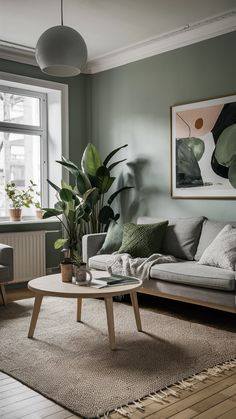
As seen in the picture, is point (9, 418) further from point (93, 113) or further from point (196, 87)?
point (93, 113)

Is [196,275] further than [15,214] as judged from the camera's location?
No

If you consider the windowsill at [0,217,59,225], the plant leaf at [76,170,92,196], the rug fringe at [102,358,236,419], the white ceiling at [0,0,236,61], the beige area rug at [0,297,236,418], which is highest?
the white ceiling at [0,0,236,61]

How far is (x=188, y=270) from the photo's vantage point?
3740 mm

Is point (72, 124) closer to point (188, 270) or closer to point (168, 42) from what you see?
point (168, 42)

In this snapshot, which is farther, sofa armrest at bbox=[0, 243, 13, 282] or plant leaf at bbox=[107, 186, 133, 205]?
plant leaf at bbox=[107, 186, 133, 205]

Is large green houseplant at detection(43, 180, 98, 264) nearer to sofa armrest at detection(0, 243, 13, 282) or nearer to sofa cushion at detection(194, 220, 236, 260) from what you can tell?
sofa armrest at detection(0, 243, 13, 282)

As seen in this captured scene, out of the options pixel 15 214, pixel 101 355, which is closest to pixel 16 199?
pixel 15 214

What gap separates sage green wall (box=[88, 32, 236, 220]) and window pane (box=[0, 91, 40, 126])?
702 mm

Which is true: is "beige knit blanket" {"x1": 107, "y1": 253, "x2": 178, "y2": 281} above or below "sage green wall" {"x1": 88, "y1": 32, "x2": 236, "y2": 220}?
below

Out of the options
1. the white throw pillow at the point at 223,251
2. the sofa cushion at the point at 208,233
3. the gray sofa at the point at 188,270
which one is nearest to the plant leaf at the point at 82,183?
the gray sofa at the point at 188,270

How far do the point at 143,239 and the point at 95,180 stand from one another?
42.9 inches

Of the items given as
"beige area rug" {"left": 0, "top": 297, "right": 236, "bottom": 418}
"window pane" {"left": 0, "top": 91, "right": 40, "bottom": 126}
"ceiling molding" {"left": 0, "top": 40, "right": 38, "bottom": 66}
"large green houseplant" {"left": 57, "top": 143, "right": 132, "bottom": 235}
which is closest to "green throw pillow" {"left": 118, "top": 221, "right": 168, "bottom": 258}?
"beige area rug" {"left": 0, "top": 297, "right": 236, "bottom": 418}

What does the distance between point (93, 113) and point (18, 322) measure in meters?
3.08

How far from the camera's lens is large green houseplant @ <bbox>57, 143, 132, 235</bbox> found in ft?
16.8
